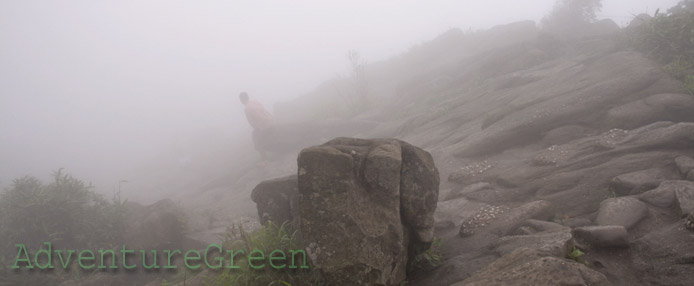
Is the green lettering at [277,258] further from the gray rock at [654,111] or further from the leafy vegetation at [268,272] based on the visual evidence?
the gray rock at [654,111]

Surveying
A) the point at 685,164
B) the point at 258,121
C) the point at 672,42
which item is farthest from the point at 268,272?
the point at 258,121

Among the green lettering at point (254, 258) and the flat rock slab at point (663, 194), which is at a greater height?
the flat rock slab at point (663, 194)

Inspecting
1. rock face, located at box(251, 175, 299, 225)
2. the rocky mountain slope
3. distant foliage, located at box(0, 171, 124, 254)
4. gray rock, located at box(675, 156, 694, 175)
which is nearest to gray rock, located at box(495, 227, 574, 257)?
the rocky mountain slope

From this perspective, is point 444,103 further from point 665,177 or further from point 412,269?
point 412,269

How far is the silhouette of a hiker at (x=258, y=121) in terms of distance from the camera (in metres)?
20.7

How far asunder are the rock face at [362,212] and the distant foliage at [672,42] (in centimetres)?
845

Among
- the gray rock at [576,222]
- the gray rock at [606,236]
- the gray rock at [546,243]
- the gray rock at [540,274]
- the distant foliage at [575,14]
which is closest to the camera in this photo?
the gray rock at [540,274]

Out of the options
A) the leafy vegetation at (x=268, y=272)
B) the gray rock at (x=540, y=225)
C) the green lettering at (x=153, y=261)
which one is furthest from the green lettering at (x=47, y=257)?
the gray rock at (x=540, y=225)

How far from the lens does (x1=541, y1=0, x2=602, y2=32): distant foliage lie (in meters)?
23.2

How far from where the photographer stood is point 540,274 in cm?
306

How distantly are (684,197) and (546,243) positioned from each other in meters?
2.34

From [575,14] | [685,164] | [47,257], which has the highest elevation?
[575,14]

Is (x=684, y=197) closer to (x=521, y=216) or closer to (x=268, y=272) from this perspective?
(x=521, y=216)

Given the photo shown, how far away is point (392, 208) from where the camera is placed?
4426 mm
